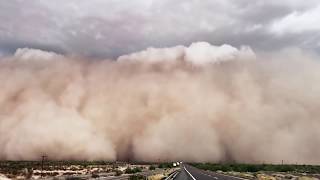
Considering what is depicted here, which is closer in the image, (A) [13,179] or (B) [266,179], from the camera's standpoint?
Result: (B) [266,179]

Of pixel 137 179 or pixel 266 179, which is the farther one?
pixel 137 179

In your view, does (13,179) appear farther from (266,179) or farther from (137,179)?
(266,179)

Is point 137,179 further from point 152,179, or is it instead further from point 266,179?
point 266,179

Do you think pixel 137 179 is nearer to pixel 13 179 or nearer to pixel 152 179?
pixel 152 179

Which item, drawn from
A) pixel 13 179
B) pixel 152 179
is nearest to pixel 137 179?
pixel 152 179

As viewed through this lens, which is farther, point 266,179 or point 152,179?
point 152,179

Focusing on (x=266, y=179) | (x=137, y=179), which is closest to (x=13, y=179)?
(x=137, y=179)

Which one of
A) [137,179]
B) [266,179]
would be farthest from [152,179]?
[266,179]
